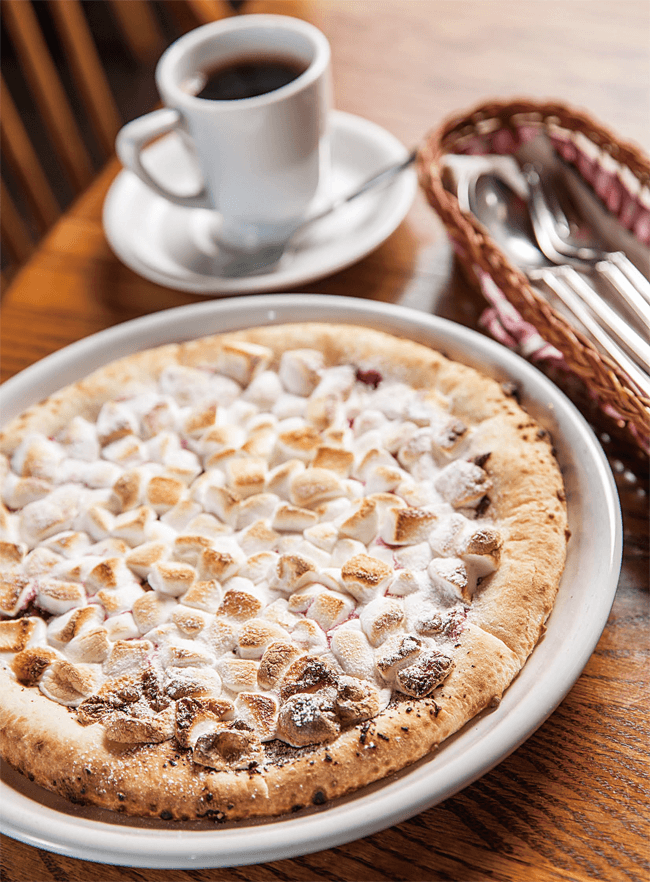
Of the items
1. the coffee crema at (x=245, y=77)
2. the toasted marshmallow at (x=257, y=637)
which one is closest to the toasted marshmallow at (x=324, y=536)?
the toasted marshmallow at (x=257, y=637)

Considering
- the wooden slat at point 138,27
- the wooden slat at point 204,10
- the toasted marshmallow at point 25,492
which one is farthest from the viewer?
the wooden slat at point 138,27

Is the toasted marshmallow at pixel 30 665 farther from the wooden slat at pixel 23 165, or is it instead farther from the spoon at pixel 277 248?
the wooden slat at pixel 23 165

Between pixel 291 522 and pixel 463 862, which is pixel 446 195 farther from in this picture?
pixel 463 862

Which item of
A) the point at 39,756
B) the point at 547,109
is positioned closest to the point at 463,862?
the point at 39,756

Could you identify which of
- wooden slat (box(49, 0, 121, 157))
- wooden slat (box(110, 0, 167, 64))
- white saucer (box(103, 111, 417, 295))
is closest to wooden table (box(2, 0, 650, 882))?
white saucer (box(103, 111, 417, 295))

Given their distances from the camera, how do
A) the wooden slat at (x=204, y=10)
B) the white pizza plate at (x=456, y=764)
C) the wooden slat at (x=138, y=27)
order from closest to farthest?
the white pizza plate at (x=456, y=764) → the wooden slat at (x=204, y=10) → the wooden slat at (x=138, y=27)

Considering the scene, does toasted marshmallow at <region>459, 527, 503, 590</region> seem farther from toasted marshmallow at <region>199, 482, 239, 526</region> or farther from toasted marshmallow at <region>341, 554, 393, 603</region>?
toasted marshmallow at <region>199, 482, 239, 526</region>
